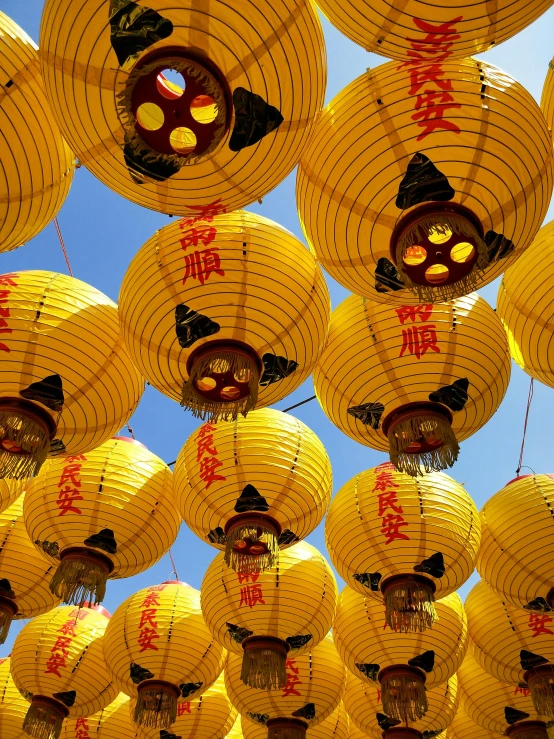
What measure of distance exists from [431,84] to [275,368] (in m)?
1.26

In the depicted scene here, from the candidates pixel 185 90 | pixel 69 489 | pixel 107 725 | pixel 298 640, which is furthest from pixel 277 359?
pixel 107 725

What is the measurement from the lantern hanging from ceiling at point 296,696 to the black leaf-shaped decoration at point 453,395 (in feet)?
7.53

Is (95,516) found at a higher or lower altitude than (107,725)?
higher

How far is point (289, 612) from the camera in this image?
3977 millimetres

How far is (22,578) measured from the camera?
Answer: 14.0 feet

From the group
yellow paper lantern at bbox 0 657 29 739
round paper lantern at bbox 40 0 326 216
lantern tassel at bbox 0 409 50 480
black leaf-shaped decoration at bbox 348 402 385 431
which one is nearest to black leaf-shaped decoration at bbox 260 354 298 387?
black leaf-shaped decoration at bbox 348 402 385 431

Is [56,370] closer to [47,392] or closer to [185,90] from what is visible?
[47,392]

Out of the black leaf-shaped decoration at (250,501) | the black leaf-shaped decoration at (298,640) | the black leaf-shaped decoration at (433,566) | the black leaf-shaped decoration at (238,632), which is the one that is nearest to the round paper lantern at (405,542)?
the black leaf-shaped decoration at (433,566)

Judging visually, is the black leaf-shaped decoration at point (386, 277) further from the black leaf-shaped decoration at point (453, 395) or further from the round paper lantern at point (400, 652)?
the round paper lantern at point (400, 652)

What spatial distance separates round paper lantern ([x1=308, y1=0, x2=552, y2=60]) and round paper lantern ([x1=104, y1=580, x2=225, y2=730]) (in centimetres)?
351

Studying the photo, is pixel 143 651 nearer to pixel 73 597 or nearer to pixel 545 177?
pixel 73 597

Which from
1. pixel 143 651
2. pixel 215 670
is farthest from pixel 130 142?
pixel 215 670

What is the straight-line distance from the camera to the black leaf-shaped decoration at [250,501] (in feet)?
11.3

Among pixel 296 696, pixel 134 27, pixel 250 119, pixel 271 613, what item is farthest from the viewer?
pixel 296 696
